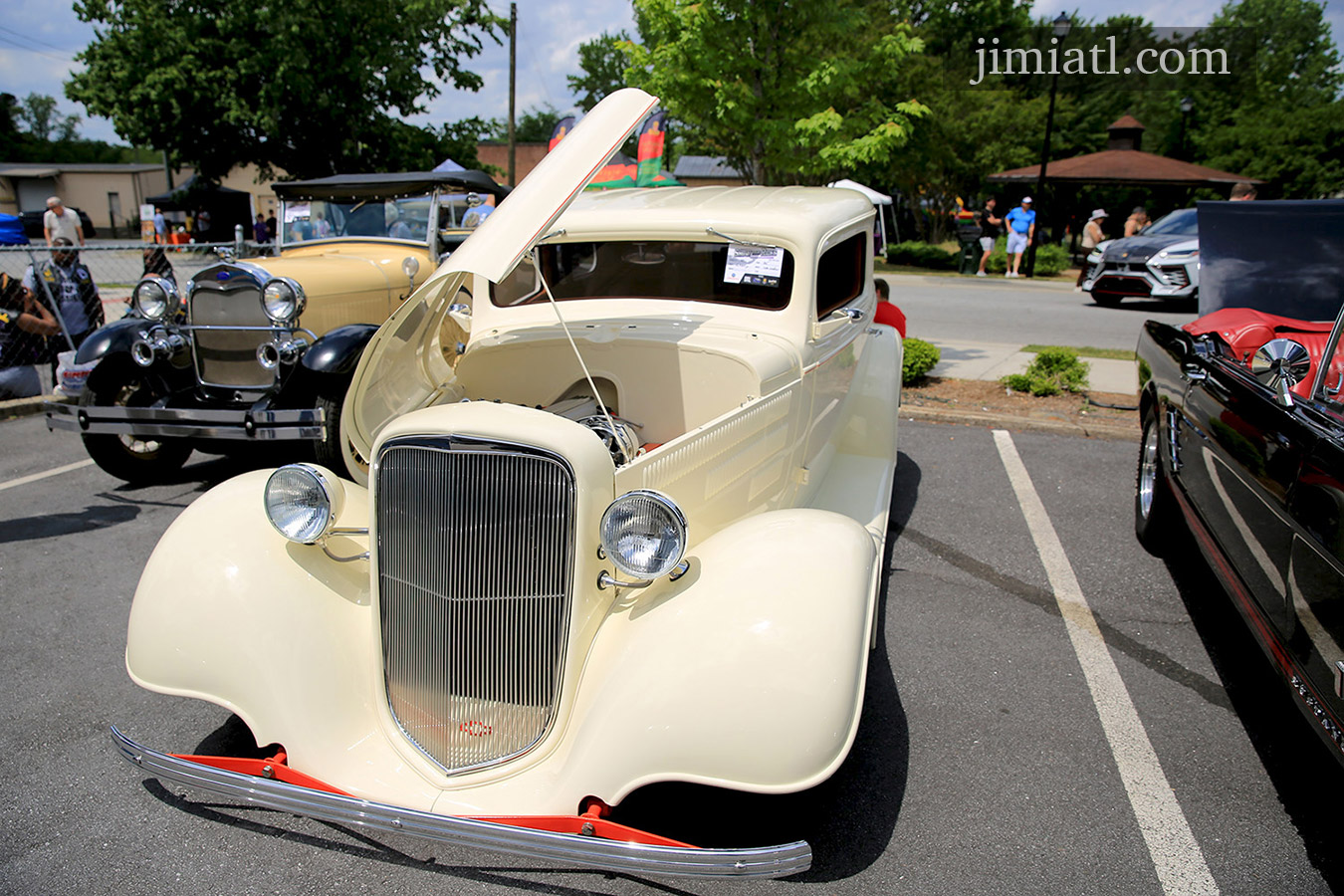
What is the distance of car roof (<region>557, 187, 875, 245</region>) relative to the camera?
12.3 ft

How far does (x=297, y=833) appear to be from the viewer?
2428 mm

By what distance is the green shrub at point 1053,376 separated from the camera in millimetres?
7598

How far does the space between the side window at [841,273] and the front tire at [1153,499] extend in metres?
1.82

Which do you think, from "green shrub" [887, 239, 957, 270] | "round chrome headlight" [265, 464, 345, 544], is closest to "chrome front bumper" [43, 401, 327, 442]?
"round chrome headlight" [265, 464, 345, 544]

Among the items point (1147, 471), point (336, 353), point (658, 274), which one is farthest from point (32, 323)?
point (1147, 471)

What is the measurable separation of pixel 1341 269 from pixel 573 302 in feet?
12.4

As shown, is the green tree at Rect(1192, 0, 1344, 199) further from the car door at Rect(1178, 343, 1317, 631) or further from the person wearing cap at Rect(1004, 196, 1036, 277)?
the car door at Rect(1178, 343, 1317, 631)

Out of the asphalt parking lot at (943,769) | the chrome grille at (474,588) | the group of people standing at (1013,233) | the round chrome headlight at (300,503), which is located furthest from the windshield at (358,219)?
the group of people standing at (1013,233)

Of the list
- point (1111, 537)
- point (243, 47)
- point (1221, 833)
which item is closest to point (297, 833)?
point (1221, 833)

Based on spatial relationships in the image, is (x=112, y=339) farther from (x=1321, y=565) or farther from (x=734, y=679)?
(x=1321, y=565)

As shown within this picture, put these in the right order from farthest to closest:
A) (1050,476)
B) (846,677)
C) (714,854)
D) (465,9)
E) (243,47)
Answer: (465,9) → (243,47) → (1050,476) → (846,677) → (714,854)

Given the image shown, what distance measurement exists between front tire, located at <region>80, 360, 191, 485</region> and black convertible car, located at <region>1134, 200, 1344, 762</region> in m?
5.94

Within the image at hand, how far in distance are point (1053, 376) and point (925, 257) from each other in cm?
1756

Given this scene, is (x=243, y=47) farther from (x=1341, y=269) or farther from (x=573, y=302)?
(x=1341, y=269)
